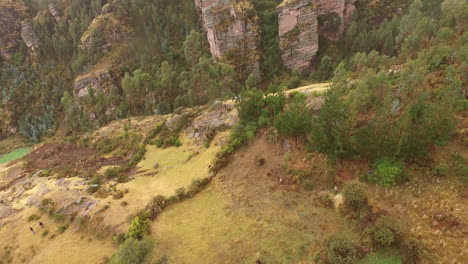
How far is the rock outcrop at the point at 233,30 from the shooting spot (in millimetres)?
83188

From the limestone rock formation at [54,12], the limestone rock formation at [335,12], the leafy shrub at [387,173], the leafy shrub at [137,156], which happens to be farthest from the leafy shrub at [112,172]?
the limestone rock formation at [54,12]

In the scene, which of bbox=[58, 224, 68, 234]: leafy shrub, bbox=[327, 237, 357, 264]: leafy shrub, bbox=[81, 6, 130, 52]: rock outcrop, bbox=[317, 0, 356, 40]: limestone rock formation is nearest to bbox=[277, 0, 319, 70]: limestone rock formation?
bbox=[317, 0, 356, 40]: limestone rock formation

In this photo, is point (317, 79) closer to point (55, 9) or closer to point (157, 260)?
point (157, 260)

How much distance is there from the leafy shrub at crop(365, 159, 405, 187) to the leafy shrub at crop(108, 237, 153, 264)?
18.7 meters

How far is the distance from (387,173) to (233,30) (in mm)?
72416

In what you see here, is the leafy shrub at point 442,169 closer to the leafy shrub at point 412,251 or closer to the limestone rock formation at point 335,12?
the leafy shrub at point 412,251

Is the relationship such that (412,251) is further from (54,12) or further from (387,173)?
(54,12)

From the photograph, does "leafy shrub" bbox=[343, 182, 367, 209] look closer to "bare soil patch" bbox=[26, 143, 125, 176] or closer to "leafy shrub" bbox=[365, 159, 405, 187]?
"leafy shrub" bbox=[365, 159, 405, 187]

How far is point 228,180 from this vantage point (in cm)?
2834

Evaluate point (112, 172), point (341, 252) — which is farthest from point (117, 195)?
point (341, 252)

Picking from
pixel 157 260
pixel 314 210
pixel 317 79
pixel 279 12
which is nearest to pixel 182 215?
pixel 157 260

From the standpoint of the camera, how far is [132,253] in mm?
21172

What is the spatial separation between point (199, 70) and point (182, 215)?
52994 millimetres

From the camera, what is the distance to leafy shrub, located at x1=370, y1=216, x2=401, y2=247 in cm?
1719
